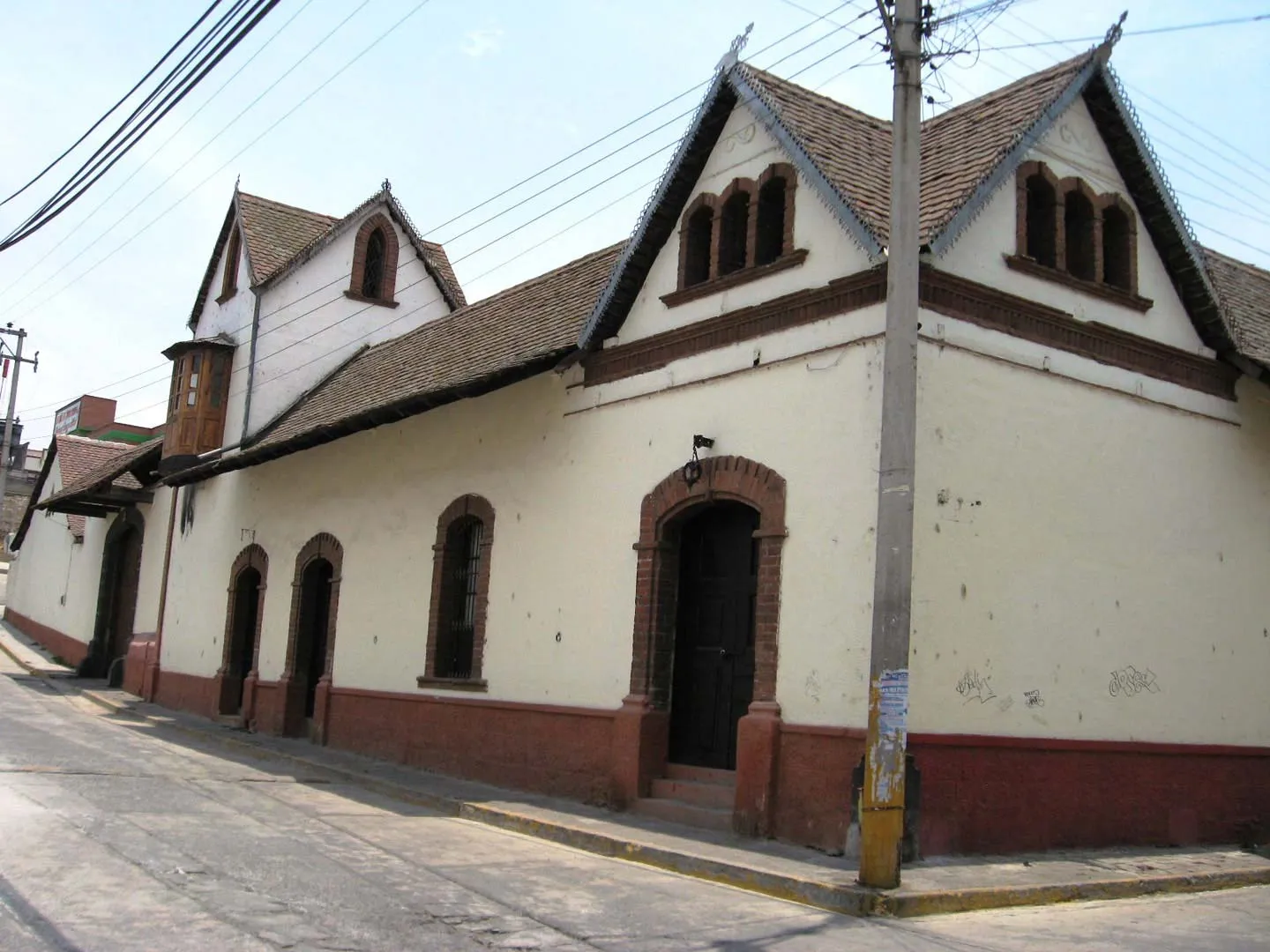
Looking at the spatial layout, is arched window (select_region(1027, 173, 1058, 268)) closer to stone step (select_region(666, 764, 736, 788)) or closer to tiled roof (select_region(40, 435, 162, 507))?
stone step (select_region(666, 764, 736, 788))

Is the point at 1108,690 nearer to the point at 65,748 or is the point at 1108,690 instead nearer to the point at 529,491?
the point at 529,491

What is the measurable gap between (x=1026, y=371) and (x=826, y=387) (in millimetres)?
1938

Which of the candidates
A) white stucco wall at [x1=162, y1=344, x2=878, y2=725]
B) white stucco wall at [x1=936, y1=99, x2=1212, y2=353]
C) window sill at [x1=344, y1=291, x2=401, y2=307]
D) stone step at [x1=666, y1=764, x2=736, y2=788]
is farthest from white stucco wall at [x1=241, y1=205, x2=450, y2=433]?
white stucco wall at [x1=936, y1=99, x2=1212, y2=353]

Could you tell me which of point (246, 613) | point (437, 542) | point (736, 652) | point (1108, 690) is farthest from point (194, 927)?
point (246, 613)

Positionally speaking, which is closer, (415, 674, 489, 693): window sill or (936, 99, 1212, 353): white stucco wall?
(936, 99, 1212, 353): white stucco wall

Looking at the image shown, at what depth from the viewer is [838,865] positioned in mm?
9523

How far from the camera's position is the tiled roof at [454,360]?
1470cm

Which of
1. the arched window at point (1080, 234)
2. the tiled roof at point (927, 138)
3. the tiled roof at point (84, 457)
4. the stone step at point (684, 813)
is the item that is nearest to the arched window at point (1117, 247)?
the arched window at point (1080, 234)

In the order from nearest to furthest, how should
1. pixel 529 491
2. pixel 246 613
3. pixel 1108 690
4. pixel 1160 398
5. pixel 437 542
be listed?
pixel 1108 690, pixel 1160 398, pixel 529 491, pixel 437 542, pixel 246 613

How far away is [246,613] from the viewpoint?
73.5 ft

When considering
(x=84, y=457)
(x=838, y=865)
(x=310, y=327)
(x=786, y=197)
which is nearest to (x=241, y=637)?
(x=310, y=327)

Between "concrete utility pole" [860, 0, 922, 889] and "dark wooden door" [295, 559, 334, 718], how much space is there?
1285 centimetres

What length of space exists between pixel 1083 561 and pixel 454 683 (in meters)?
7.71

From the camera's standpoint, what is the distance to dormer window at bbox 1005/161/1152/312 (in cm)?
1173
